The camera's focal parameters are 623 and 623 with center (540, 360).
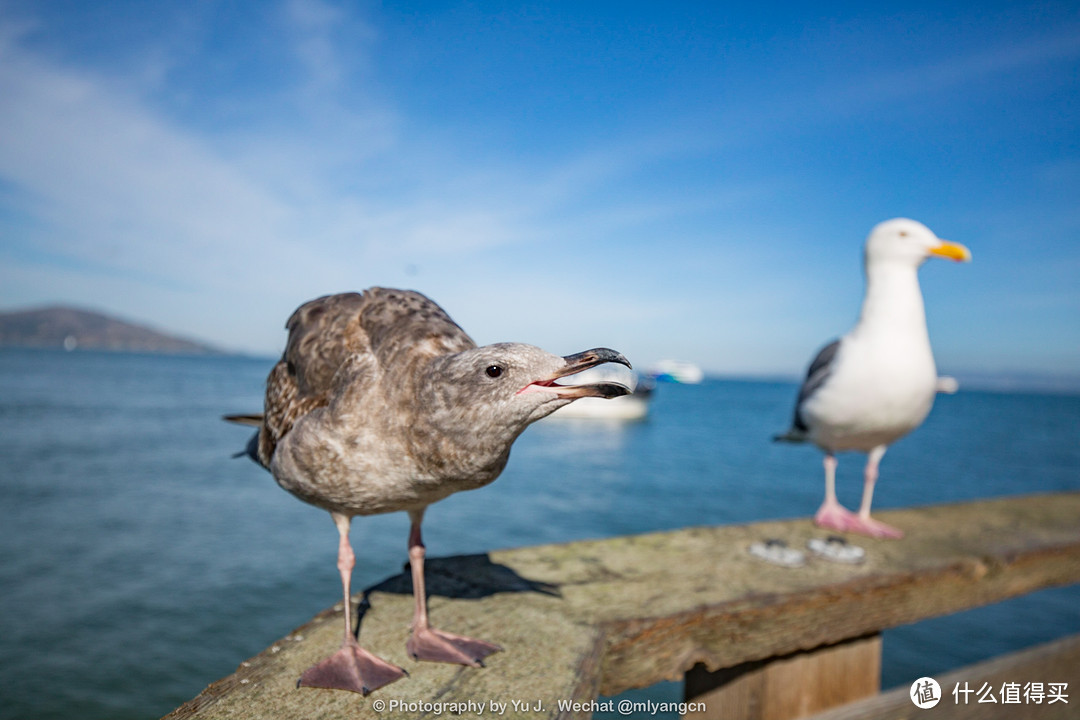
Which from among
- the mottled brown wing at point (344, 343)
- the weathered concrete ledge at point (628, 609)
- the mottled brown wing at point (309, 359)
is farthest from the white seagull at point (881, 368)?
the mottled brown wing at point (309, 359)

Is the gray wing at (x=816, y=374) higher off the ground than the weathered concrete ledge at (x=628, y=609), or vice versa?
the gray wing at (x=816, y=374)

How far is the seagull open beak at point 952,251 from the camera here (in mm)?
4551

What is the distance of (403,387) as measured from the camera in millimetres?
2217

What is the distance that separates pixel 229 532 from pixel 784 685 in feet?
42.7

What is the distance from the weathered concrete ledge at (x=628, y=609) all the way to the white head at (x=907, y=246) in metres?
1.97

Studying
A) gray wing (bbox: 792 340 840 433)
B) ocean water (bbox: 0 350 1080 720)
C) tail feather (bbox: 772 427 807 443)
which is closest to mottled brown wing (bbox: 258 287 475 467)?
gray wing (bbox: 792 340 840 433)

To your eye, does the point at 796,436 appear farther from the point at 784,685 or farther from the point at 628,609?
the point at 628,609

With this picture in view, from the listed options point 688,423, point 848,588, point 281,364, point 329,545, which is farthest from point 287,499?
point 688,423

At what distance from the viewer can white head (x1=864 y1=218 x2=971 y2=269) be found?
15.1ft

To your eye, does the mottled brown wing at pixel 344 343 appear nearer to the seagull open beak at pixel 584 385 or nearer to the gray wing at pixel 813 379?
the seagull open beak at pixel 584 385

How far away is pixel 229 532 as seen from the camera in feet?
43.3

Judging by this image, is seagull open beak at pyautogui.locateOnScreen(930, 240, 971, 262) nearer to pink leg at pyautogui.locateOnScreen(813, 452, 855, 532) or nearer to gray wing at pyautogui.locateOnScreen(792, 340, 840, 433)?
gray wing at pyautogui.locateOnScreen(792, 340, 840, 433)

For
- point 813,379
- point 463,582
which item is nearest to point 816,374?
point 813,379

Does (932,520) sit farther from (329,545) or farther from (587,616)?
(329,545)
